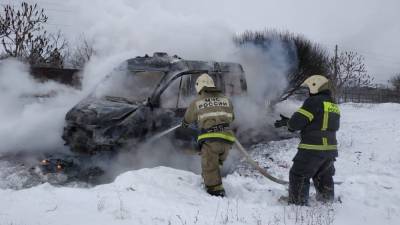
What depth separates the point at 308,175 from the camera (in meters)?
5.74

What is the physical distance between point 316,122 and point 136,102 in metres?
3.51

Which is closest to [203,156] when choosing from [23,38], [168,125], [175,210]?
[175,210]

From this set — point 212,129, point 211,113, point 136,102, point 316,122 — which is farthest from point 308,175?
point 136,102

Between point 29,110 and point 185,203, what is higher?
point 29,110

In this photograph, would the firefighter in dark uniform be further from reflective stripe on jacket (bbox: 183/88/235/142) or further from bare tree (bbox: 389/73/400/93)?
bare tree (bbox: 389/73/400/93)

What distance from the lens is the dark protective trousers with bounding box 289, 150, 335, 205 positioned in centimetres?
569

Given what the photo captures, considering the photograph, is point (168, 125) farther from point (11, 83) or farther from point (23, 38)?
point (23, 38)

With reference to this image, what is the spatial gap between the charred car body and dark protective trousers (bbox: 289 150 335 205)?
271cm

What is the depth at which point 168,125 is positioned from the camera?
26.5 ft

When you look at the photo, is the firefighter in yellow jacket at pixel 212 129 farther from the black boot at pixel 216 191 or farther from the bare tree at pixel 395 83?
the bare tree at pixel 395 83

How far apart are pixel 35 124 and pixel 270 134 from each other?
5233 mm

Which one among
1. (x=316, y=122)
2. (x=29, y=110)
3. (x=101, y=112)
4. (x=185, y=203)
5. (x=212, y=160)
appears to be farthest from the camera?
(x=29, y=110)

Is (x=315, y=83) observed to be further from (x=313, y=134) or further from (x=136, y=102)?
(x=136, y=102)

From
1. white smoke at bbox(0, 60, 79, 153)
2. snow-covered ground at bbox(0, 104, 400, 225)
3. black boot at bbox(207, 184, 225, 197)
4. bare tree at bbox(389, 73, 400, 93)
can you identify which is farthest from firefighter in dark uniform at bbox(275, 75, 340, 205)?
bare tree at bbox(389, 73, 400, 93)
